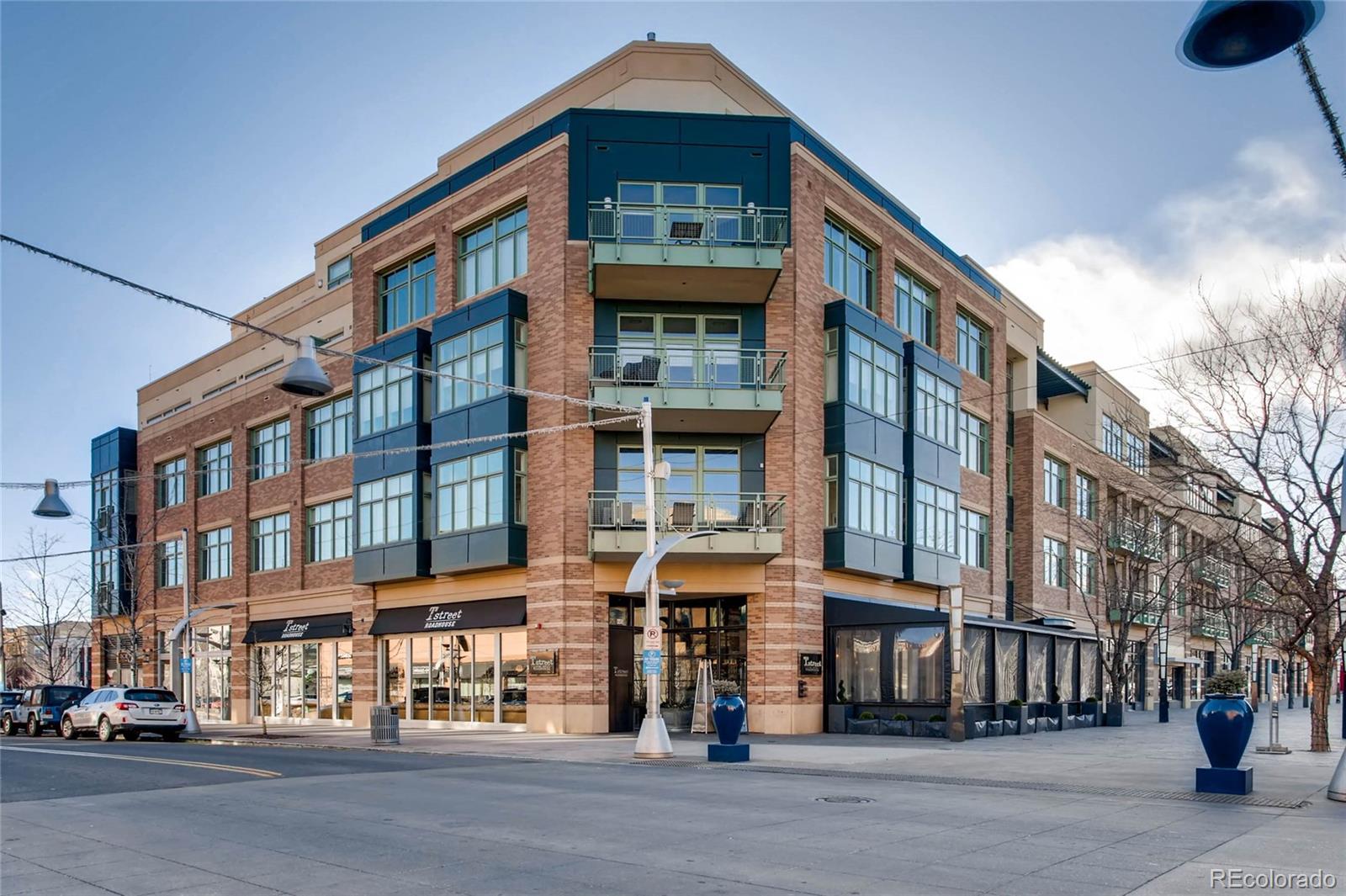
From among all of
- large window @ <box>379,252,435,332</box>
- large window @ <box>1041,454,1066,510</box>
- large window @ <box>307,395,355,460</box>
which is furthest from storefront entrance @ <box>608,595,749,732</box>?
large window @ <box>1041,454,1066,510</box>

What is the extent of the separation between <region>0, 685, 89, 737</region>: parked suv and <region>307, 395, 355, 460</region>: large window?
10.8 meters

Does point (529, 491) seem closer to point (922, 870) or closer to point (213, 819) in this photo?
point (213, 819)

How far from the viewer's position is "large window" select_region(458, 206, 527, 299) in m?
30.8

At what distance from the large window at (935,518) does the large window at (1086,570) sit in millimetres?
15689

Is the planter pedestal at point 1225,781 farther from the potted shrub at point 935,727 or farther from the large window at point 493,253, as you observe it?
the large window at point 493,253

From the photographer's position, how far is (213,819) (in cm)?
1234

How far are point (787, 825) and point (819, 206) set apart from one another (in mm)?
22011

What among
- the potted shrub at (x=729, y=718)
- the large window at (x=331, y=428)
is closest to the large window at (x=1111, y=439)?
the large window at (x=331, y=428)

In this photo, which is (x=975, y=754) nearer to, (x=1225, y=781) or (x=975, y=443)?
(x=1225, y=781)

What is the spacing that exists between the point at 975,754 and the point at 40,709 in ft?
96.5

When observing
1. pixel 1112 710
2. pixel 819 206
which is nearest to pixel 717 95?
pixel 819 206

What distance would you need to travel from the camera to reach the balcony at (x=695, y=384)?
91.0 ft

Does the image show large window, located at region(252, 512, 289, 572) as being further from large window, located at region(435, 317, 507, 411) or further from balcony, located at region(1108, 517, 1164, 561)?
balcony, located at region(1108, 517, 1164, 561)

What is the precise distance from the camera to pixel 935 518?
3509cm
